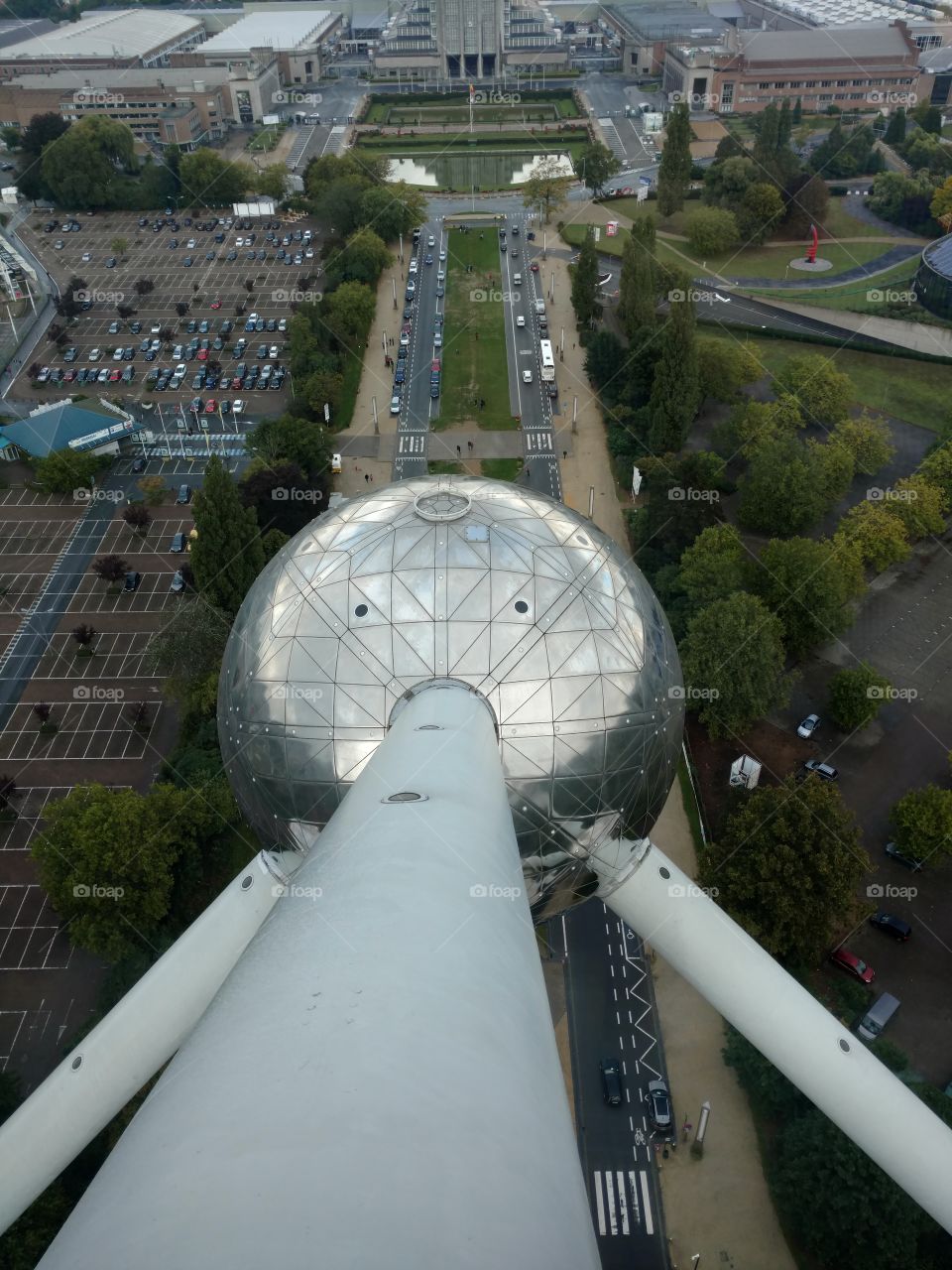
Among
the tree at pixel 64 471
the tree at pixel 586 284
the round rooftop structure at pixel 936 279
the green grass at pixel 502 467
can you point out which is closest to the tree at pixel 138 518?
the tree at pixel 64 471

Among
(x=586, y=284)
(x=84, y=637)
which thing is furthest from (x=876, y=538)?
(x=84, y=637)

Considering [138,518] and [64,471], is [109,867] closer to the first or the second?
[138,518]

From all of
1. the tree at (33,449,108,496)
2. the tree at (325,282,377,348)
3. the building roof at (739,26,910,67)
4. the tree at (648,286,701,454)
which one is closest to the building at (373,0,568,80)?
the building roof at (739,26,910,67)

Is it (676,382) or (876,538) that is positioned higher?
(676,382)

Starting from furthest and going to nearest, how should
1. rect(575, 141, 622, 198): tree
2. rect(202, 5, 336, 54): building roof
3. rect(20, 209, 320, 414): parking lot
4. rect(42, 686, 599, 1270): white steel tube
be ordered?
1. rect(202, 5, 336, 54): building roof
2. rect(575, 141, 622, 198): tree
3. rect(20, 209, 320, 414): parking lot
4. rect(42, 686, 599, 1270): white steel tube

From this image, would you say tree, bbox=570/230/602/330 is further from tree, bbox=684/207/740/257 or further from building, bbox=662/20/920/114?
building, bbox=662/20/920/114

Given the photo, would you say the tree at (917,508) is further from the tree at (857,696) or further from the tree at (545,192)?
the tree at (545,192)

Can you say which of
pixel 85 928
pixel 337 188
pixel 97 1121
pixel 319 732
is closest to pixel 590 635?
pixel 319 732
